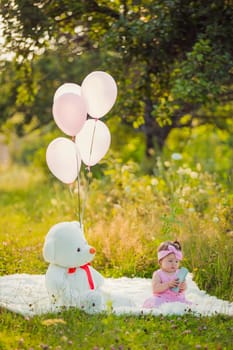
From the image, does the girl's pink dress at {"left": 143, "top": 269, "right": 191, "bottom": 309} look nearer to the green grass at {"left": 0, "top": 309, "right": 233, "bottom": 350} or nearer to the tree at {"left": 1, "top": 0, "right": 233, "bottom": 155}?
the green grass at {"left": 0, "top": 309, "right": 233, "bottom": 350}

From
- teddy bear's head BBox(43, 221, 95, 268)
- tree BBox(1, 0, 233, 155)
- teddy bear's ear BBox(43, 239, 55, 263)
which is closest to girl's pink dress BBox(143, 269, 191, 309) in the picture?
teddy bear's head BBox(43, 221, 95, 268)

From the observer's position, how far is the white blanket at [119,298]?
16.6ft

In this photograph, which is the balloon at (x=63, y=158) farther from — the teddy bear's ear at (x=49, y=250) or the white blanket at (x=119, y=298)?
the white blanket at (x=119, y=298)

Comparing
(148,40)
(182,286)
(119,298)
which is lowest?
(119,298)

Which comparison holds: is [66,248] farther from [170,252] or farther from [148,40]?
[148,40]

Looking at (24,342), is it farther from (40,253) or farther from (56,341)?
(40,253)

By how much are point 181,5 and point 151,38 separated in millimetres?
496

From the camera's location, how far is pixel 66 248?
508 cm

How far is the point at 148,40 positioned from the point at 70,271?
2.94 meters

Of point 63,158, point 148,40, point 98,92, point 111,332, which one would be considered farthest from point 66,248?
point 148,40

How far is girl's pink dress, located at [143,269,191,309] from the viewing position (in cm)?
530

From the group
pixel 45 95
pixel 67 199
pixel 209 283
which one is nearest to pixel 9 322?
pixel 209 283

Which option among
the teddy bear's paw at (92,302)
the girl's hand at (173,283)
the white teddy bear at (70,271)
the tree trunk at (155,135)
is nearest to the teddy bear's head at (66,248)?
the white teddy bear at (70,271)

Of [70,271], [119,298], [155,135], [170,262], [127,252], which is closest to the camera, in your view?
[70,271]
